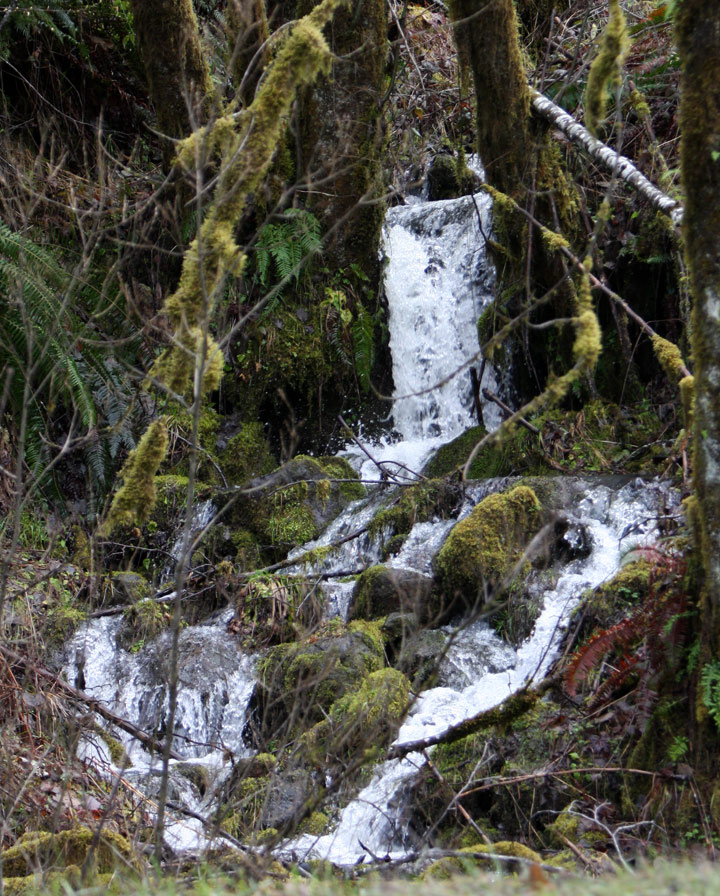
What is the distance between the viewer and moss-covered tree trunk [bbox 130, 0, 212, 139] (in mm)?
7527

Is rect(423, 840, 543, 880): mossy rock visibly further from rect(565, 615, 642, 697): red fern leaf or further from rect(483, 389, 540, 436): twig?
rect(483, 389, 540, 436): twig

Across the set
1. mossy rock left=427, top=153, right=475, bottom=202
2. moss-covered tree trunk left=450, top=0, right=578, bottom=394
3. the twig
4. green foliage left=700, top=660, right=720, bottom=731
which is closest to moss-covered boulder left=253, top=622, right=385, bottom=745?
the twig

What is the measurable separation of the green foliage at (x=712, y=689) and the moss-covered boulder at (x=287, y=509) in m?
4.68

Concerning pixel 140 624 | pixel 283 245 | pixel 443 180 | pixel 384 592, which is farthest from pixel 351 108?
pixel 140 624

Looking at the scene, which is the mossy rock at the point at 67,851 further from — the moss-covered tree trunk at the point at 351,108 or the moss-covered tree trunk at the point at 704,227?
the moss-covered tree trunk at the point at 351,108

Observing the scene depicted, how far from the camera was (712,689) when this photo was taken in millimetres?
2965

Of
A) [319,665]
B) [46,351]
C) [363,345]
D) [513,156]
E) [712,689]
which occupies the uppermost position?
[513,156]

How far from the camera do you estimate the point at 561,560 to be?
600 centimetres

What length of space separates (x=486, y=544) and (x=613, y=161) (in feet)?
8.50

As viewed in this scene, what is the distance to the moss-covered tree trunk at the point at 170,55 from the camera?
24.7 feet

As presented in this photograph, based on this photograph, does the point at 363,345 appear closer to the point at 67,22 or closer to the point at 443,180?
the point at 443,180

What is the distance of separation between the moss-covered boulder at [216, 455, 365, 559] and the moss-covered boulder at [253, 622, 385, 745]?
185 cm

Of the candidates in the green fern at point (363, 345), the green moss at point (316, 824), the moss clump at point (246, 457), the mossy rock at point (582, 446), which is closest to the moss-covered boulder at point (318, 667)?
the green moss at point (316, 824)

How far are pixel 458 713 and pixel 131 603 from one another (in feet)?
9.06
